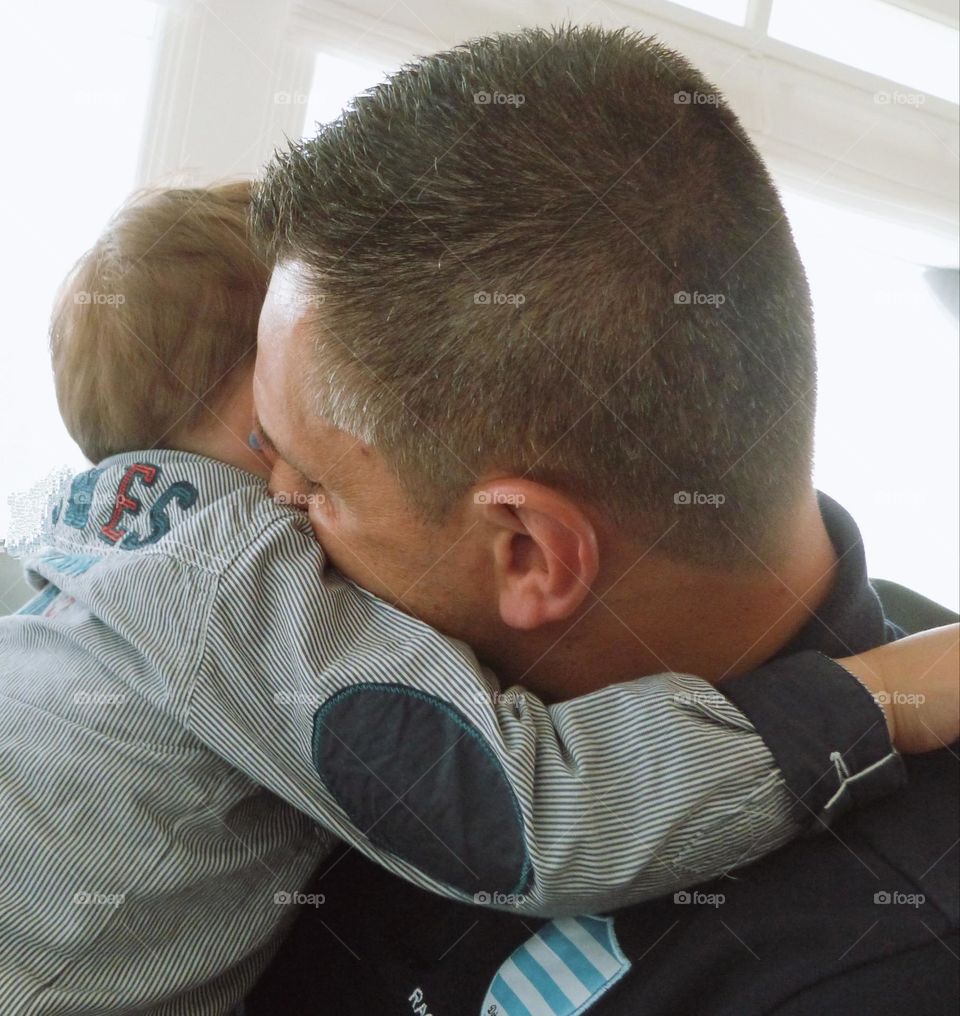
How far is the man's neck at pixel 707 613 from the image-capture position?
721 millimetres

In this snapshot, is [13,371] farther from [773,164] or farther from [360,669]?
[773,164]

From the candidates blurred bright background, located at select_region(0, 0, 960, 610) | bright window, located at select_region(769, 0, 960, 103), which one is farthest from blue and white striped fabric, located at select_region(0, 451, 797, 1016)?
bright window, located at select_region(769, 0, 960, 103)

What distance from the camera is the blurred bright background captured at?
1935 millimetres

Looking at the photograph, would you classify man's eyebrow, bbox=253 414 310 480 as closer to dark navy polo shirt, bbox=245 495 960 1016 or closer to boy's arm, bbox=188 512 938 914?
boy's arm, bbox=188 512 938 914

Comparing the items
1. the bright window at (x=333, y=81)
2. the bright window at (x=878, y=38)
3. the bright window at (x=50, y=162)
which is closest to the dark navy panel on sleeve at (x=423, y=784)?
the bright window at (x=50, y=162)

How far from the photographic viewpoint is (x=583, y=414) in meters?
0.69

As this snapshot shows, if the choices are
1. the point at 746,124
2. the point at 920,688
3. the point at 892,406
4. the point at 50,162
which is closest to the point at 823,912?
the point at 920,688

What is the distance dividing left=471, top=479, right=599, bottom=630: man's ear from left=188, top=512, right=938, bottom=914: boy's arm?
0.05 metres

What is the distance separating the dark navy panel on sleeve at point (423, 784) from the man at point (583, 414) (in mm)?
91

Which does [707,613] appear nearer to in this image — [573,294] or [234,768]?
[573,294]

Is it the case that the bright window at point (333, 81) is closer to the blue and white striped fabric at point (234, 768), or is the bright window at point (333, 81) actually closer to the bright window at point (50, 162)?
the bright window at point (50, 162)

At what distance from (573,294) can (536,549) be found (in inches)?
6.5

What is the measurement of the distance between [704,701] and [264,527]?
0.34 meters

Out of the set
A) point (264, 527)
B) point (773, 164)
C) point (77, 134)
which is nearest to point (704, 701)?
point (264, 527)
